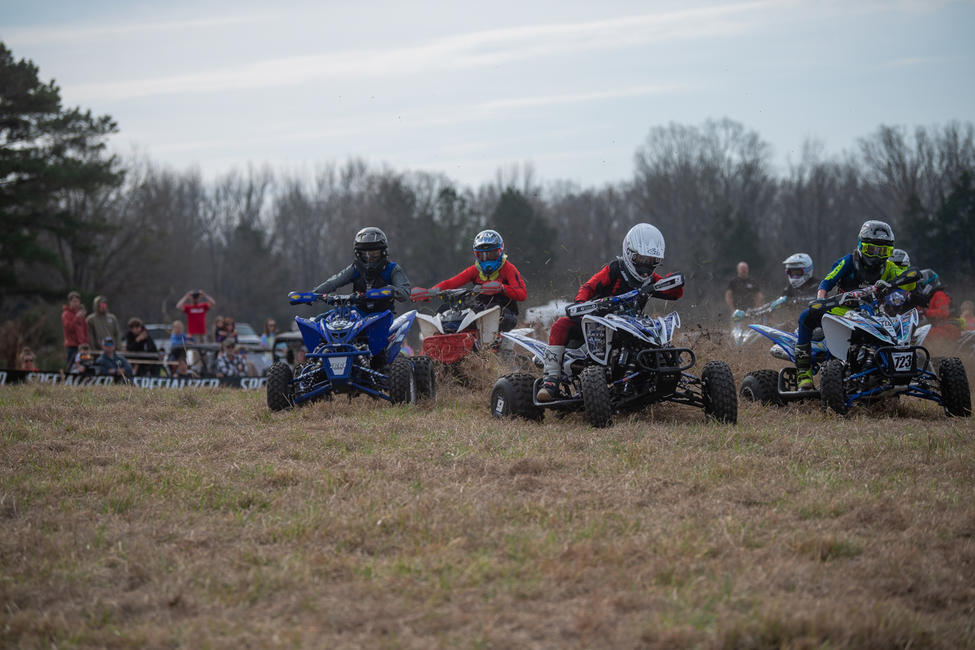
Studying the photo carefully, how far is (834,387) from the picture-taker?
28.8ft

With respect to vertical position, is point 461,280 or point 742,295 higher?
point 742,295

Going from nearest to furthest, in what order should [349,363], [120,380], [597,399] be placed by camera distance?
[597,399]
[349,363]
[120,380]

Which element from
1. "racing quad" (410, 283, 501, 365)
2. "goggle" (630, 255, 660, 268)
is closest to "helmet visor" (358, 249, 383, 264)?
"racing quad" (410, 283, 501, 365)

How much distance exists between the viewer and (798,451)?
22.6ft

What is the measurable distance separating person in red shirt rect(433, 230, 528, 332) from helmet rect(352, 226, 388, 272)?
1.24 m

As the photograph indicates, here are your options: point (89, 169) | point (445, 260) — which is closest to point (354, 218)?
point (445, 260)

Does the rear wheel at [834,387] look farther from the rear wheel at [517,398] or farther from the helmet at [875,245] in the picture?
the rear wheel at [517,398]

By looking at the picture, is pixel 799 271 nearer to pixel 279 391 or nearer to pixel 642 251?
pixel 642 251

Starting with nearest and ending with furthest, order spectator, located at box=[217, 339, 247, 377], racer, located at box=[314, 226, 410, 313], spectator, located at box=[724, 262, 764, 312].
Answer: racer, located at box=[314, 226, 410, 313] → spectator, located at box=[724, 262, 764, 312] → spectator, located at box=[217, 339, 247, 377]

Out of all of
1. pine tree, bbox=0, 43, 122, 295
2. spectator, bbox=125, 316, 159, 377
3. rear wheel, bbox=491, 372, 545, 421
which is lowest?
rear wheel, bbox=491, 372, 545, 421

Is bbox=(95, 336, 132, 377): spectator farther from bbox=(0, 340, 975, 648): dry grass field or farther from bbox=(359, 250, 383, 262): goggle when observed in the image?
bbox=(0, 340, 975, 648): dry grass field

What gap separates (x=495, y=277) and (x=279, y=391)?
3.64 metres

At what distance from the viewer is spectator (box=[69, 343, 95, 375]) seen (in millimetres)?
16062

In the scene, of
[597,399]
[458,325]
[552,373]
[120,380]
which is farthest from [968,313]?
[120,380]
